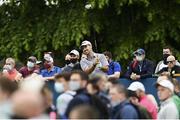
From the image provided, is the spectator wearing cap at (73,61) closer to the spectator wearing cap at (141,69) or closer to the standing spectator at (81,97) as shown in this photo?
Answer: the spectator wearing cap at (141,69)

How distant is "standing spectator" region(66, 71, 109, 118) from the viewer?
26.8 ft

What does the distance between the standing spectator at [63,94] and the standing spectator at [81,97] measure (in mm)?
125

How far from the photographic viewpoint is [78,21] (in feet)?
66.9

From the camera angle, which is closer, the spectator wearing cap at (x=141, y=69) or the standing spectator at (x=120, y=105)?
the standing spectator at (x=120, y=105)

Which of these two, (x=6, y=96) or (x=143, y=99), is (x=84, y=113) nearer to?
(x=6, y=96)

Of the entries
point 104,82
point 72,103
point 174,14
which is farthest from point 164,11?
point 72,103

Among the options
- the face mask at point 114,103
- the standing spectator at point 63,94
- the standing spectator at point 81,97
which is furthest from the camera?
the standing spectator at point 63,94

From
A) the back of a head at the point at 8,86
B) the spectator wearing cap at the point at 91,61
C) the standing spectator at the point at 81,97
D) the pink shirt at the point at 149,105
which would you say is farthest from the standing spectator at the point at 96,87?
the spectator wearing cap at the point at 91,61

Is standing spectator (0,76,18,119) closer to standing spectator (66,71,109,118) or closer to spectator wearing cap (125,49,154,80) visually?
standing spectator (66,71,109,118)

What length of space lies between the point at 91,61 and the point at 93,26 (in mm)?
6734

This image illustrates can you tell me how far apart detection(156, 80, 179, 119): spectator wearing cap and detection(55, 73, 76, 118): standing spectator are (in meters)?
1.44

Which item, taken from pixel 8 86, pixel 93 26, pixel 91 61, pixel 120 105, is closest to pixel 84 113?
pixel 8 86

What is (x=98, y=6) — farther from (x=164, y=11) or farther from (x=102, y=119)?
(x=102, y=119)

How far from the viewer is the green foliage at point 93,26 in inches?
797
